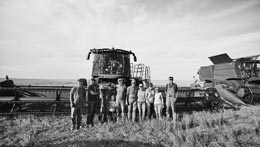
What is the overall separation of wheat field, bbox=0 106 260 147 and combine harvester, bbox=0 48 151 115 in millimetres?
987

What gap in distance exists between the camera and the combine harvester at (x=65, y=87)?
5621mm

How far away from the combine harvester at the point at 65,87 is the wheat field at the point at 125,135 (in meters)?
0.99

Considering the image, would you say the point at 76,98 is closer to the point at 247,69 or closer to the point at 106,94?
the point at 106,94

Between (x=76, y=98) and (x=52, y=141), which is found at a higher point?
(x=76, y=98)

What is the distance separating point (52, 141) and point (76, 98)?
1359 mm

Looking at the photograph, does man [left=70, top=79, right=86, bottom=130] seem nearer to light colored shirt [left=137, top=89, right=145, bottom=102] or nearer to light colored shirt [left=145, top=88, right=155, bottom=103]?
light colored shirt [left=137, top=89, right=145, bottom=102]

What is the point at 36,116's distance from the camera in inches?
200

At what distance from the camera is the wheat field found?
3135 mm

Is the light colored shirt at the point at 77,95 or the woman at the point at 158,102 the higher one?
the light colored shirt at the point at 77,95

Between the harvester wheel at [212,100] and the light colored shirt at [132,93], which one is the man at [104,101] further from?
the harvester wheel at [212,100]

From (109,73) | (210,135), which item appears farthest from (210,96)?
(109,73)

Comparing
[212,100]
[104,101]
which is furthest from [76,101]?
[212,100]

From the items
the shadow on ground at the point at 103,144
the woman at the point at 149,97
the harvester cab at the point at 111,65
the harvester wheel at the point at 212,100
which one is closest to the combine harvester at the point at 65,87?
the harvester cab at the point at 111,65

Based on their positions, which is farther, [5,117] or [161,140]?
[5,117]
